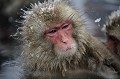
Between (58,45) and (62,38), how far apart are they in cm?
10

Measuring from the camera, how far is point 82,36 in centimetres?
539

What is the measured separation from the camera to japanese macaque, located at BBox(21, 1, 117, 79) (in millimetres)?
5230

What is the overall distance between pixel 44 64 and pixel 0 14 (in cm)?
348

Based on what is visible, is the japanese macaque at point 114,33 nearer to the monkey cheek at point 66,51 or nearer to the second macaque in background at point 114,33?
the second macaque in background at point 114,33

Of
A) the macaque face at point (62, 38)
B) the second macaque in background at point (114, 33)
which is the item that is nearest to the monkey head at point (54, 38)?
the macaque face at point (62, 38)

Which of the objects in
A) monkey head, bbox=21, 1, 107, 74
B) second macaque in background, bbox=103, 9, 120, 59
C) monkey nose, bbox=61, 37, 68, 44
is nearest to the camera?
monkey nose, bbox=61, 37, 68, 44

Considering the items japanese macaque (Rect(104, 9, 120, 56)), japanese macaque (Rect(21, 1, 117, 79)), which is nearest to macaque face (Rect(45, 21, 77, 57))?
japanese macaque (Rect(21, 1, 117, 79))

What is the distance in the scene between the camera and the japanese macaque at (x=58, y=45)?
206 inches

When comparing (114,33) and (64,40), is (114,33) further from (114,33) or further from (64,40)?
(64,40)

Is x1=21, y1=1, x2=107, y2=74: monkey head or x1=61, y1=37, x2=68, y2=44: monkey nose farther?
x1=21, y1=1, x2=107, y2=74: monkey head

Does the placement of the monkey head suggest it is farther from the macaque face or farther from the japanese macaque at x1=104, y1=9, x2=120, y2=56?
the japanese macaque at x1=104, y1=9, x2=120, y2=56

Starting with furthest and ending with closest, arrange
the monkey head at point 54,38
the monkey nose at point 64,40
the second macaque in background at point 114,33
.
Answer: the second macaque in background at point 114,33 < the monkey head at point 54,38 < the monkey nose at point 64,40

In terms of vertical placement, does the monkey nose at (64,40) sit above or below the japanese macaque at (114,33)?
below

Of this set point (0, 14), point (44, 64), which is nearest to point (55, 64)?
point (44, 64)
